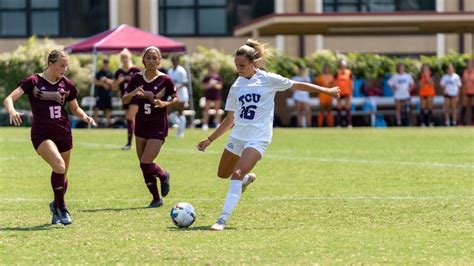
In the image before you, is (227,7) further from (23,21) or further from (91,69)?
(91,69)

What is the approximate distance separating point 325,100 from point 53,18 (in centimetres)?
1757

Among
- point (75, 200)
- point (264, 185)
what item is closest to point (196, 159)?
point (264, 185)

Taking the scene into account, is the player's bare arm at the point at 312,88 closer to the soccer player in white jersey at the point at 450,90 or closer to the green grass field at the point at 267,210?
the green grass field at the point at 267,210

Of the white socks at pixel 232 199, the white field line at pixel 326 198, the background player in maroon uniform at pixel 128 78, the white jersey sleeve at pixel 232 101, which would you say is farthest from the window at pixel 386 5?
the white socks at pixel 232 199

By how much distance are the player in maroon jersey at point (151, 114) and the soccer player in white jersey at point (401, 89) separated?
2300 centimetres

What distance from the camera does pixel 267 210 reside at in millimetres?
13500

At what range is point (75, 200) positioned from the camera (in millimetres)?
15031

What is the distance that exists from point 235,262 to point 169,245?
1217mm

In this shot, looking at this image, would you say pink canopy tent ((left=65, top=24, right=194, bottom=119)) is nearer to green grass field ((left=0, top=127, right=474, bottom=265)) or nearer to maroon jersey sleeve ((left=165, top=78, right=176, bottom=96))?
green grass field ((left=0, top=127, right=474, bottom=265))

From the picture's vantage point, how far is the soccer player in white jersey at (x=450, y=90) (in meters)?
37.2

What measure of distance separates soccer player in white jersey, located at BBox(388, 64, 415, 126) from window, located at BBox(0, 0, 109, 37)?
16376 mm

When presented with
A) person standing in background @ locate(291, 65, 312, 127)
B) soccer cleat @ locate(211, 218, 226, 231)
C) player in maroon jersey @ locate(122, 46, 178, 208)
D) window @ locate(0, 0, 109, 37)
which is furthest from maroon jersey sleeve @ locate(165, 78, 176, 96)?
window @ locate(0, 0, 109, 37)

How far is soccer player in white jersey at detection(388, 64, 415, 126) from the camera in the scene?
37.2 meters

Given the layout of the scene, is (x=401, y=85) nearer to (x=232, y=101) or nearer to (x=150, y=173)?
(x=150, y=173)
